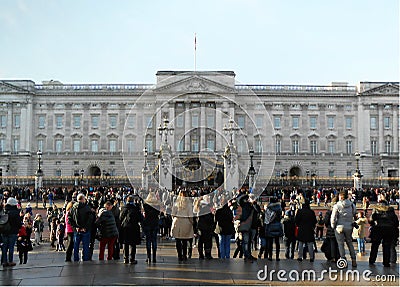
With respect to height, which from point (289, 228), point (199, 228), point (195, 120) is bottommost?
point (289, 228)

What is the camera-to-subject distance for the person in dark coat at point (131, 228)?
12.2 metres

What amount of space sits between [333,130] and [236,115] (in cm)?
1499

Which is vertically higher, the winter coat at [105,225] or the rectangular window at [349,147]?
the rectangular window at [349,147]

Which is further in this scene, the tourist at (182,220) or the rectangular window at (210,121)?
the rectangular window at (210,121)

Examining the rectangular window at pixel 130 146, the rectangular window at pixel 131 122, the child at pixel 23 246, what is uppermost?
the rectangular window at pixel 131 122

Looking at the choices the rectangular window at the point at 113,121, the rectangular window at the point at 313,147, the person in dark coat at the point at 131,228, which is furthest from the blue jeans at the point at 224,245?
the rectangular window at the point at 313,147

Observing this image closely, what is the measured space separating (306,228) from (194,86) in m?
59.1

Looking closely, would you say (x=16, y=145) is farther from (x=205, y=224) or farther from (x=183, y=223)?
(x=183, y=223)

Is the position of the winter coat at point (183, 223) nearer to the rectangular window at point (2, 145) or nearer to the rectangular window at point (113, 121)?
the rectangular window at point (113, 121)

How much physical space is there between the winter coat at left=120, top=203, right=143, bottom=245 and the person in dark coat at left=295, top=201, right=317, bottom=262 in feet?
13.6

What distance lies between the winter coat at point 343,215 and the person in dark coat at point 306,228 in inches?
25.8

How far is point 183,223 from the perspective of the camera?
12.4 metres

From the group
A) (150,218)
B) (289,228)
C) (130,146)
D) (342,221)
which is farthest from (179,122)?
(342,221)

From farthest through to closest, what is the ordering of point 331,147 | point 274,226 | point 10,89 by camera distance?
point 331,147, point 10,89, point 274,226
